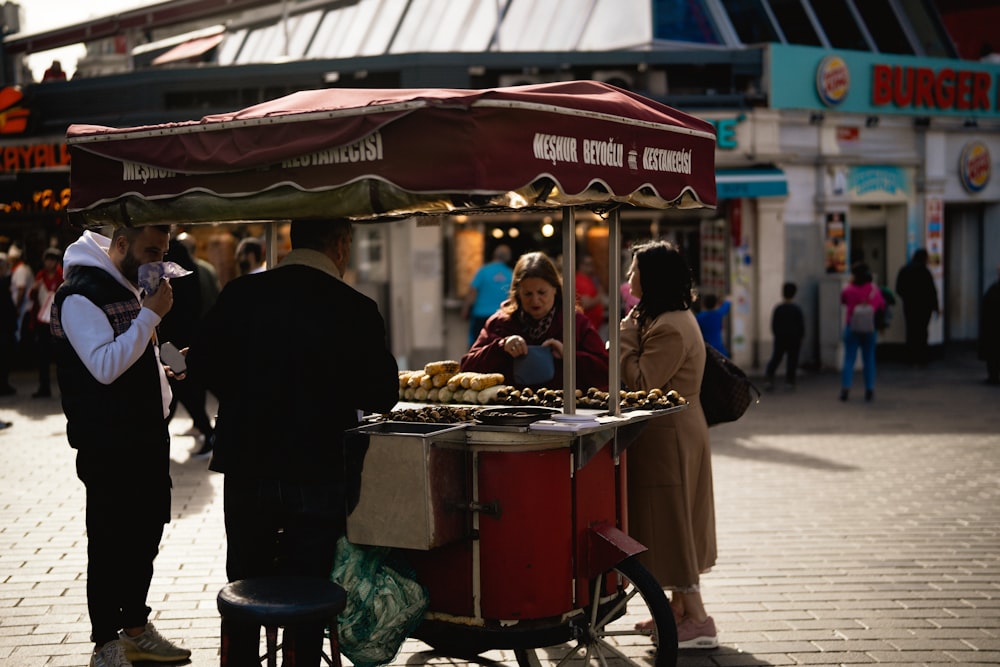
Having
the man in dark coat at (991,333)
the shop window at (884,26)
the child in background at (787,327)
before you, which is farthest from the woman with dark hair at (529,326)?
the shop window at (884,26)

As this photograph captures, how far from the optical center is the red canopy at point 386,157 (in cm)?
362

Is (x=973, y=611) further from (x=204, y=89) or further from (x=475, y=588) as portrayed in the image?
(x=204, y=89)

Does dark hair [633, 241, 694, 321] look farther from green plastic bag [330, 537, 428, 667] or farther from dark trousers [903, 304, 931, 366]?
dark trousers [903, 304, 931, 366]

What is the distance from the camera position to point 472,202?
4.27 metres

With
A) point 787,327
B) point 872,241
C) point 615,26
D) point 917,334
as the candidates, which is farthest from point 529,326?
point 872,241

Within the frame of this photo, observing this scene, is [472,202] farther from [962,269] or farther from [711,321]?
[962,269]

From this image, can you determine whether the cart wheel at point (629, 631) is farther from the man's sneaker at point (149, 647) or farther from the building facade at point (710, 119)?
the building facade at point (710, 119)

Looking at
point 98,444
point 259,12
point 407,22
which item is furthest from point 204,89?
point 98,444

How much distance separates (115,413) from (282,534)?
1.07 meters

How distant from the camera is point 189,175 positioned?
4133mm

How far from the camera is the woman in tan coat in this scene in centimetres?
516

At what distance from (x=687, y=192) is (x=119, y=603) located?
10.0 feet

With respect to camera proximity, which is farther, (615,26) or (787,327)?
(615,26)

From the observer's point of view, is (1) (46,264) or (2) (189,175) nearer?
(2) (189,175)
